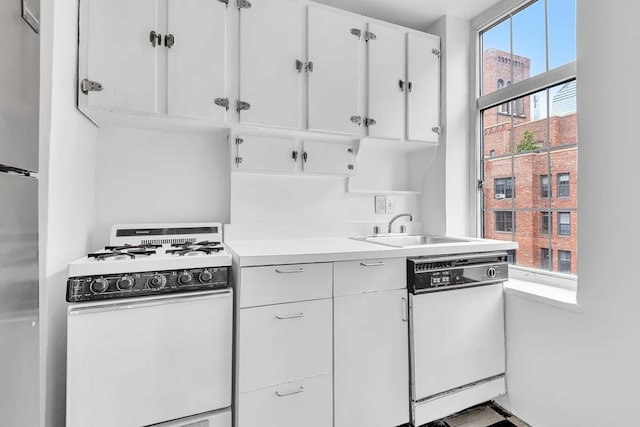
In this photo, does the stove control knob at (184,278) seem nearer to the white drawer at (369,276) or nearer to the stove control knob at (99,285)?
the stove control knob at (99,285)

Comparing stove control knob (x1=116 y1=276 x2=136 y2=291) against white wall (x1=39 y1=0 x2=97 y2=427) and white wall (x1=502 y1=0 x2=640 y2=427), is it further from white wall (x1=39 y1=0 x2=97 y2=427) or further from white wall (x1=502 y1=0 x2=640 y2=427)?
white wall (x1=502 y1=0 x2=640 y2=427)

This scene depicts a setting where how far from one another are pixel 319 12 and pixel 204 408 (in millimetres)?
2229

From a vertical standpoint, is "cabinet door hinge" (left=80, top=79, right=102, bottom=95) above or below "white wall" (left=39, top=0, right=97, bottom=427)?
above

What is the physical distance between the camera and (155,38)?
157cm

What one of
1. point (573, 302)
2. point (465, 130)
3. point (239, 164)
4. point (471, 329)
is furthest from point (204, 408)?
point (465, 130)

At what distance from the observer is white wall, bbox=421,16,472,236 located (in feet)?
7.55

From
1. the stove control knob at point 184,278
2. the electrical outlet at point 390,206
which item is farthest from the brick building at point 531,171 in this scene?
the stove control knob at point 184,278

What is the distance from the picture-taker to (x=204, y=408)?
135 centimetres

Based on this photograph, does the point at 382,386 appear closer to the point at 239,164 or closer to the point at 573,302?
the point at 573,302

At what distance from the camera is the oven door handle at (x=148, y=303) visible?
3.89 feet

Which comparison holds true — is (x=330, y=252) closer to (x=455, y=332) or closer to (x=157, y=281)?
(x=157, y=281)

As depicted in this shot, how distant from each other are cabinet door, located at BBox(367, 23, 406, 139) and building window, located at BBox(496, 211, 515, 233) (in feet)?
2.95

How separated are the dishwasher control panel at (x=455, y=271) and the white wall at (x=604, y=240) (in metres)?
0.38

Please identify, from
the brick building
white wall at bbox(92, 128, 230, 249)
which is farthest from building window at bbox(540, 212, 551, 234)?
white wall at bbox(92, 128, 230, 249)
